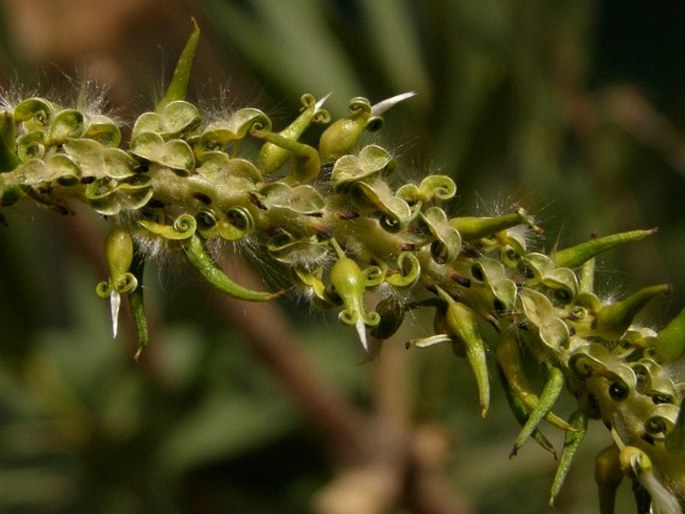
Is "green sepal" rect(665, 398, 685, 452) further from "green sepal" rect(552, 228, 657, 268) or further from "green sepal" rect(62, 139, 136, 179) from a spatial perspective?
"green sepal" rect(62, 139, 136, 179)

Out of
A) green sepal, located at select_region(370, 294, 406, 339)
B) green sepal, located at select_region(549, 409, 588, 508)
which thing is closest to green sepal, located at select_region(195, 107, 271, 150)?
green sepal, located at select_region(370, 294, 406, 339)

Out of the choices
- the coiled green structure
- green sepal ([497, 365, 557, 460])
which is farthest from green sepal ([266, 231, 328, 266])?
green sepal ([497, 365, 557, 460])

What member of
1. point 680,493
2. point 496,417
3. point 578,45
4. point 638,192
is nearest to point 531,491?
point 496,417

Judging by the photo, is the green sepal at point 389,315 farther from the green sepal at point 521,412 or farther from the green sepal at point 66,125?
the green sepal at point 66,125

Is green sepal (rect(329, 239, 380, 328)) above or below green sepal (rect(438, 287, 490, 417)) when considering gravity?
above

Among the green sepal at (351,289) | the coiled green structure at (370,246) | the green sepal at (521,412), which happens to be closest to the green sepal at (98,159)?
the coiled green structure at (370,246)

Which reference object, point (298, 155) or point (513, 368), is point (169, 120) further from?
point (513, 368)

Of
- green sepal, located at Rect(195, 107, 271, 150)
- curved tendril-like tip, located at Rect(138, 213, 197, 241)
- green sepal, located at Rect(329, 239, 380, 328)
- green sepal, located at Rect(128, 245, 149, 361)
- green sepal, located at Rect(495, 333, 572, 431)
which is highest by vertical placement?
green sepal, located at Rect(195, 107, 271, 150)
